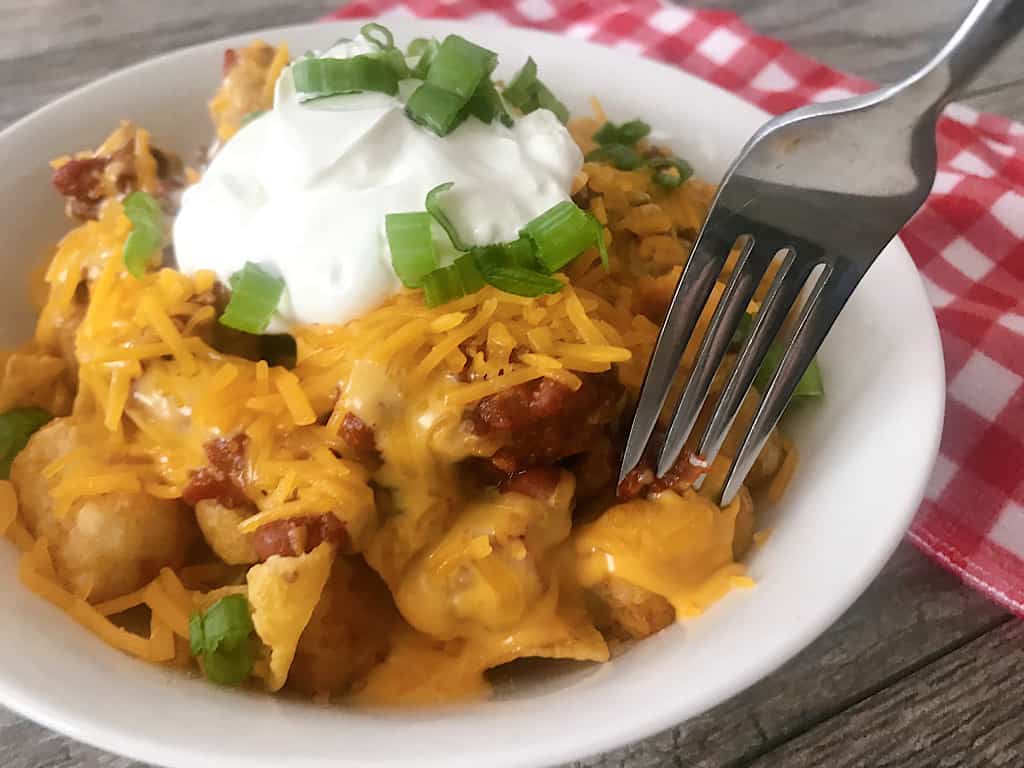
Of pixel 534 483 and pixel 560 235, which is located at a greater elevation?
pixel 560 235

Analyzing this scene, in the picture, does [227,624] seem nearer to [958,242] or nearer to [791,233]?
[791,233]

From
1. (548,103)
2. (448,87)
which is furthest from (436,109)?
(548,103)

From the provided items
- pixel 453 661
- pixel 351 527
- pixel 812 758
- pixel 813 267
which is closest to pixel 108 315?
pixel 351 527

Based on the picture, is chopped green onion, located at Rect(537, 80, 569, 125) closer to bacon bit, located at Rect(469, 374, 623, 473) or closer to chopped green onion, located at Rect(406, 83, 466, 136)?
chopped green onion, located at Rect(406, 83, 466, 136)

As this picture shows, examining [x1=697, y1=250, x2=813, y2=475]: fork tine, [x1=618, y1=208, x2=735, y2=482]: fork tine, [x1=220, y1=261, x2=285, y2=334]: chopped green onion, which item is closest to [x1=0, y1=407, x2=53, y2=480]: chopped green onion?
[x1=220, y1=261, x2=285, y2=334]: chopped green onion

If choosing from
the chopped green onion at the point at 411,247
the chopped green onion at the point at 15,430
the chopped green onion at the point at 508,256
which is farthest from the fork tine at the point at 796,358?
the chopped green onion at the point at 15,430

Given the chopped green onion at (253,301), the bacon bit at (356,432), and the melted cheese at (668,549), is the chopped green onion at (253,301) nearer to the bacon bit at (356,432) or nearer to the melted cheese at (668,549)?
the bacon bit at (356,432)
